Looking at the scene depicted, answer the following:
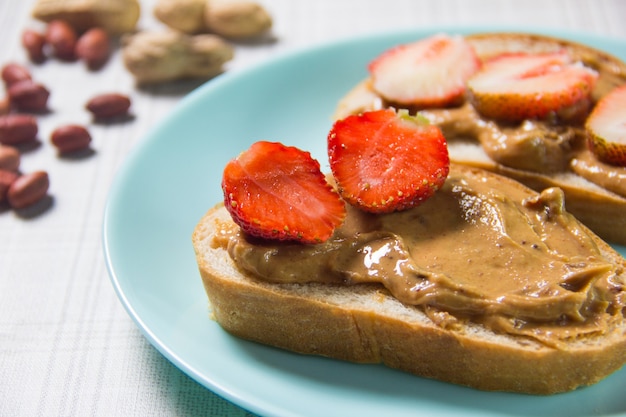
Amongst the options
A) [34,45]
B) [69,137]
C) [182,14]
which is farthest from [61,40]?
[69,137]

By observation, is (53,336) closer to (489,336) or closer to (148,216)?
(148,216)

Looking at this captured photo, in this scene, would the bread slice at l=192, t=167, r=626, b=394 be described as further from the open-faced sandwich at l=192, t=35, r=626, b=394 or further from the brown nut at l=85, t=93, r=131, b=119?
the brown nut at l=85, t=93, r=131, b=119

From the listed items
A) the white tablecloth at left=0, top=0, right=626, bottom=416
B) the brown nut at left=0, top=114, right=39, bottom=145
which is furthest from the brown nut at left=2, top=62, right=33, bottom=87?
the brown nut at left=0, top=114, right=39, bottom=145

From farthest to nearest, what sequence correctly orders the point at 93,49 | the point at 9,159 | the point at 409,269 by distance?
the point at 93,49
the point at 9,159
the point at 409,269

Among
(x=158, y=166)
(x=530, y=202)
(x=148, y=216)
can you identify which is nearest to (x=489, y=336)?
(x=530, y=202)

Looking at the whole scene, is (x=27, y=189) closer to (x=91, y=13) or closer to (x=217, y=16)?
(x=91, y=13)
